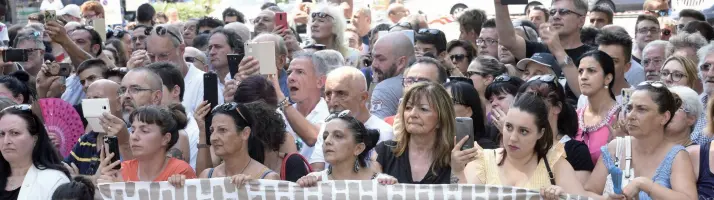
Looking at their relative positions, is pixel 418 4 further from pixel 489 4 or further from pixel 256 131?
pixel 256 131

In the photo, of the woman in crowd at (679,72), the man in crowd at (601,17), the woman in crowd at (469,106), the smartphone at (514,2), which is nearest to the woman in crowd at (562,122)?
the woman in crowd at (469,106)

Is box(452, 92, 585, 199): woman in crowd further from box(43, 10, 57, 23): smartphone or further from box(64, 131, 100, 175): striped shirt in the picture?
box(43, 10, 57, 23): smartphone

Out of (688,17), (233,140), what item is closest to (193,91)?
(233,140)

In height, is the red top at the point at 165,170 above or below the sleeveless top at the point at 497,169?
below

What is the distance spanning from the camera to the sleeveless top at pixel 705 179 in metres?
5.93

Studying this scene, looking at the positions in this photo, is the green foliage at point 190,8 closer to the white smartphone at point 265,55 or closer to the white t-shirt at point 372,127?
the white smartphone at point 265,55

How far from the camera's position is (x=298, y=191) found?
5867mm

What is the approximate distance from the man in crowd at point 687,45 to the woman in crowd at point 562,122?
2.29 meters

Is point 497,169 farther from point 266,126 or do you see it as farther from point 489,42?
point 489,42

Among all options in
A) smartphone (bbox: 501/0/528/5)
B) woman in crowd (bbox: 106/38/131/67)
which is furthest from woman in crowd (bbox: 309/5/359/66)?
woman in crowd (bbox: 106/38/131/67)

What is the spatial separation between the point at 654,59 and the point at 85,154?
14.0 ft

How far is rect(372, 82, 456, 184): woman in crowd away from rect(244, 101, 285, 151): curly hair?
677 mm

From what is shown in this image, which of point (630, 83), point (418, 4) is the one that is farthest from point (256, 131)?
point (418, 4)

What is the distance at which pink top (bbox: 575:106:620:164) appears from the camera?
684cm
